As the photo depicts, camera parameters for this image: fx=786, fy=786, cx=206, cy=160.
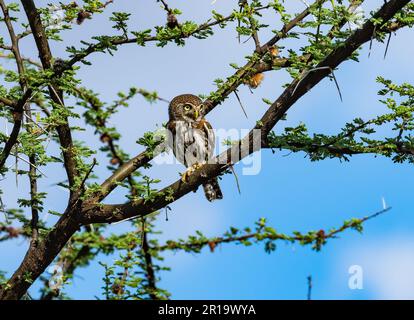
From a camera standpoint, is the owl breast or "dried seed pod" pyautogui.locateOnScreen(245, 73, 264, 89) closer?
"dried seed pod" pyautogui.locateOnScreen(245, 73, 264, 89)

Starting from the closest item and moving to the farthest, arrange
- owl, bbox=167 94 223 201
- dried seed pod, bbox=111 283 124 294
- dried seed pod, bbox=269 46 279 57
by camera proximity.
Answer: dried seed pod, bbox=269 46 279 57, dried seed pod, bbox=111 283 124 294, owl, bbox=167 94 223 201

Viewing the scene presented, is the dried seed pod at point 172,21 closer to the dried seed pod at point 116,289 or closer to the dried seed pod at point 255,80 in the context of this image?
the dried seed pod at point 255,80

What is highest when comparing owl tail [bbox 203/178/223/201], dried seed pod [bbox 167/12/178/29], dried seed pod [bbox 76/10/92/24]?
dried seed pod [bbox 76/10/92/24]

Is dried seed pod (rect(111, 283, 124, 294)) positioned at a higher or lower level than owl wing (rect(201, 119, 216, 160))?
lower

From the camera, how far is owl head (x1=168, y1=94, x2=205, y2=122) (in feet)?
33.3

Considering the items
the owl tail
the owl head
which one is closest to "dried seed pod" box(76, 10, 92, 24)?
the owl head

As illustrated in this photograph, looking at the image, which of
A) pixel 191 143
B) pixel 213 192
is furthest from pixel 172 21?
pixel 213 192

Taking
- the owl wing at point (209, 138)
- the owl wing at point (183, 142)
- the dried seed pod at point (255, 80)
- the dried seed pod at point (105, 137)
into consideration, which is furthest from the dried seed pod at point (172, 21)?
the owl wing at point (209, 138)

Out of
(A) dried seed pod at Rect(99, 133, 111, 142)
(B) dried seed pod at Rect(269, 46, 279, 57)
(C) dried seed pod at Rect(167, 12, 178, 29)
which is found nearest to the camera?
(C) dried seed pod at Rect(167, 12, 178, 29)

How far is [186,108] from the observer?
1051 cm

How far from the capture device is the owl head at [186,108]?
10.1 metres

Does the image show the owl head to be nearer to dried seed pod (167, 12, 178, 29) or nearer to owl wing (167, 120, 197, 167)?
owl wing (167, 120, 197, 167)

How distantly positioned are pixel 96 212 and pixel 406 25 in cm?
348
